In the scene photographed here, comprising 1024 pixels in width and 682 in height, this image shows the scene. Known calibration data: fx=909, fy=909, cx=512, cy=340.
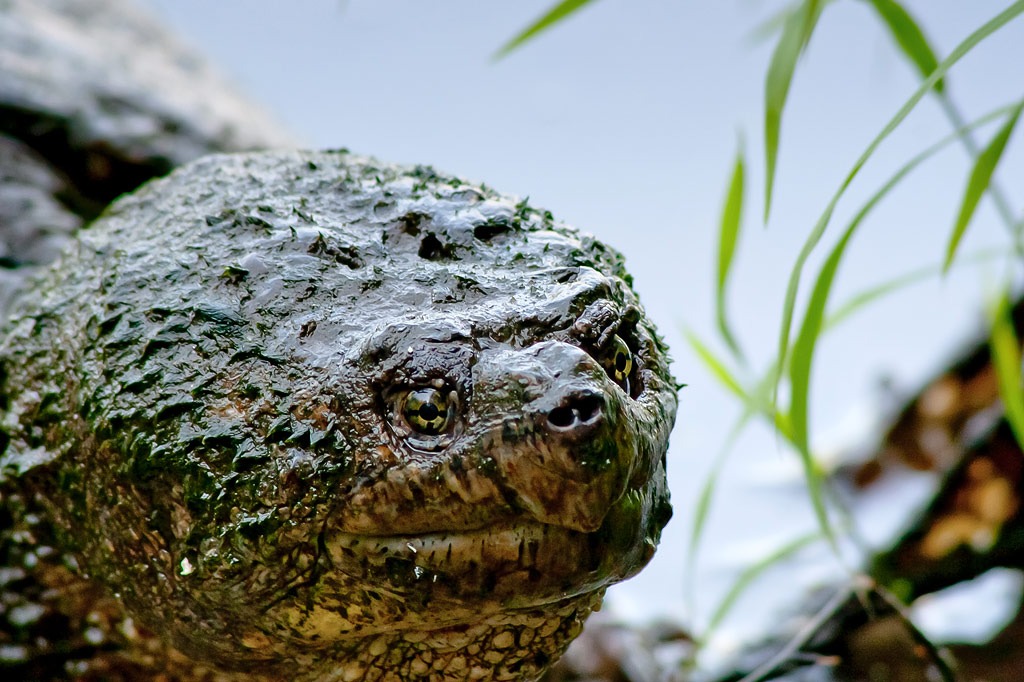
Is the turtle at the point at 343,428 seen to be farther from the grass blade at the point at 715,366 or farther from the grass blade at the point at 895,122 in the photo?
the grass blade at the point at 715,366

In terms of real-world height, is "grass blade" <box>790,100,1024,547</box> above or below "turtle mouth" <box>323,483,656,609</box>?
above

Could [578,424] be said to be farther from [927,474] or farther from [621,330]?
[927,474]

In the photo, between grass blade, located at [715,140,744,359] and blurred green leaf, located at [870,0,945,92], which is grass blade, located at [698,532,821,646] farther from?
blurred green leaf, located at [870,0,945,92]

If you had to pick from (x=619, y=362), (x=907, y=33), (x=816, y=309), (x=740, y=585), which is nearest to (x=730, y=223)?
(x=816, y=309)

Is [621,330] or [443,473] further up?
[621,330]

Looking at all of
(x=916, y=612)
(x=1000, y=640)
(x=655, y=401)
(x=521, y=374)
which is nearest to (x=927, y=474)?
(x=916, y=612)

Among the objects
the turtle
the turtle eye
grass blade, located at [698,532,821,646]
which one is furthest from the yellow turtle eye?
grass blade, located at [698,532,821,646]

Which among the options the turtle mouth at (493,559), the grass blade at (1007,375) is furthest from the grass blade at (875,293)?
the turtle mouth at (493,559)
